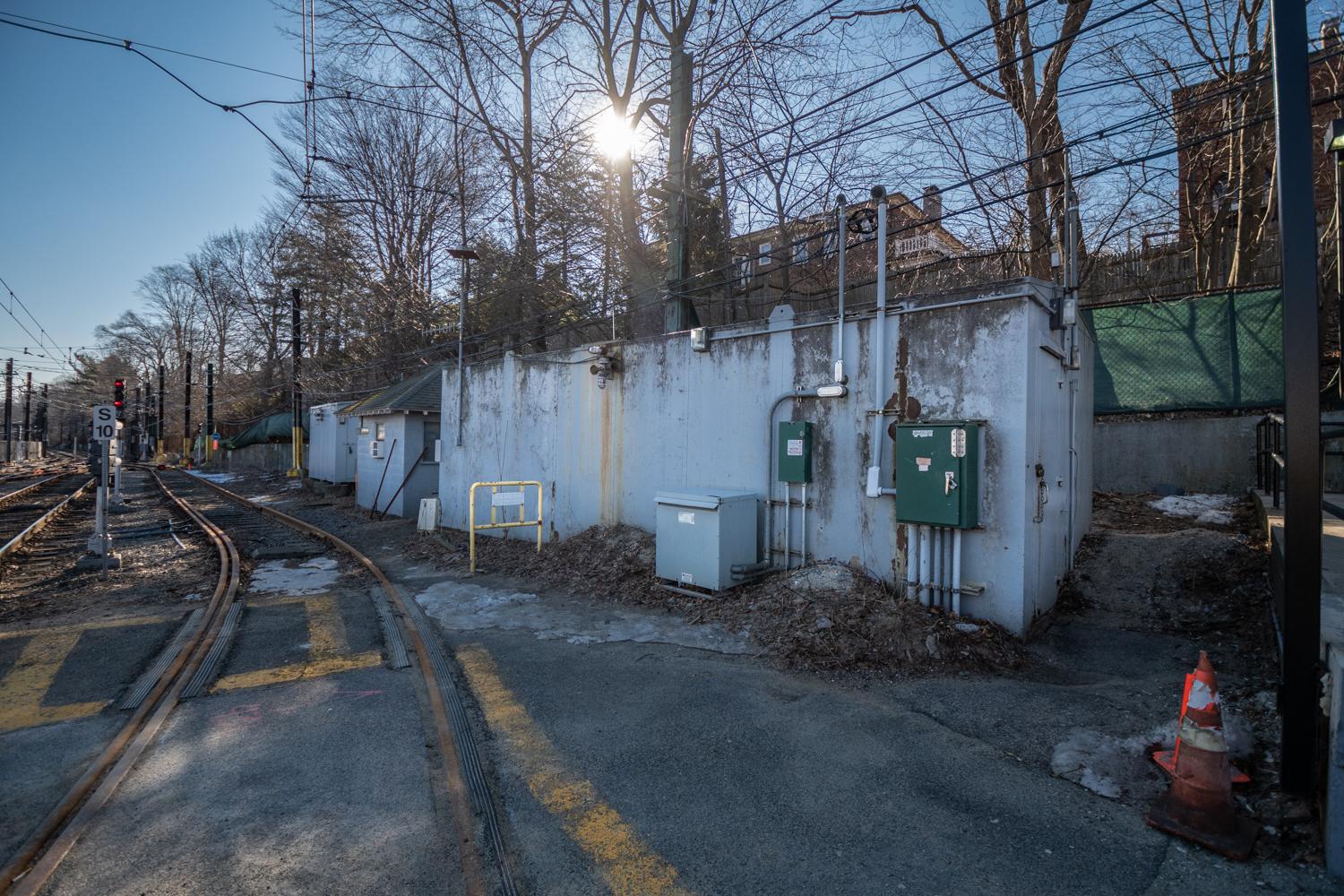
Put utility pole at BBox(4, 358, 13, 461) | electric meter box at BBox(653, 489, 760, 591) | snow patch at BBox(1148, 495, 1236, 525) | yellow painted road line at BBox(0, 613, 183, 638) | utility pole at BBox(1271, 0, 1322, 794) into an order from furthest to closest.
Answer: utility pole at BBox(4, 358, 13, 461) < snow patch at BBox(1148, 495, 1236, 525) < electric meter box at BBox(653, 489, 760, 591) < yellow painted road line at BBox(0, 613, 183, 638) < utility pole at BBox(1271, 0, 1322, 794)

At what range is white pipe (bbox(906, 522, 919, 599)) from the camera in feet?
21.3

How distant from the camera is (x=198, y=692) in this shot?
16.6 ft

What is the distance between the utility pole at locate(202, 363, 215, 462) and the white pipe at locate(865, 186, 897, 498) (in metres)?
47.3

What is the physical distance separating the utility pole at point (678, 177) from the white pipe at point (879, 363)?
512 centimetres

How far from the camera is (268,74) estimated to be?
9.45 meters

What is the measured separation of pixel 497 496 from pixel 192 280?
58131mm

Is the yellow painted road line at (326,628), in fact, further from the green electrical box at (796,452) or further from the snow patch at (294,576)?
the green electrical box at (796,452)

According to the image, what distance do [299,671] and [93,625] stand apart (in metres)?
3.14

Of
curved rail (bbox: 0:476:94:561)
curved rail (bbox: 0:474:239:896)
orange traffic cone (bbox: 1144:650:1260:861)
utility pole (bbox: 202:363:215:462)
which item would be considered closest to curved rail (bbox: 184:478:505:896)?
curved rail (bbox: 0:474:239:896)

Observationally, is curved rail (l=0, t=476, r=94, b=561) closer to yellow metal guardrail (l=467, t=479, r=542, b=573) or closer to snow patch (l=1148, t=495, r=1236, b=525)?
yellow metal guardrail (l=467, t=479, r=542, b=573)

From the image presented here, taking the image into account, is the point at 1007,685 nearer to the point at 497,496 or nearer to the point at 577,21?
the point at 497,496

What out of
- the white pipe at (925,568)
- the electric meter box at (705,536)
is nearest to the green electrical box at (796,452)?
the electric meter box at (705,536)

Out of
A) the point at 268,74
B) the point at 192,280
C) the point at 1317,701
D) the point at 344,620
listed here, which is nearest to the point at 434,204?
the point at 268,74

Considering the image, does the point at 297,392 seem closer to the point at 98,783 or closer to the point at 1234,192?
the point at 98,783
